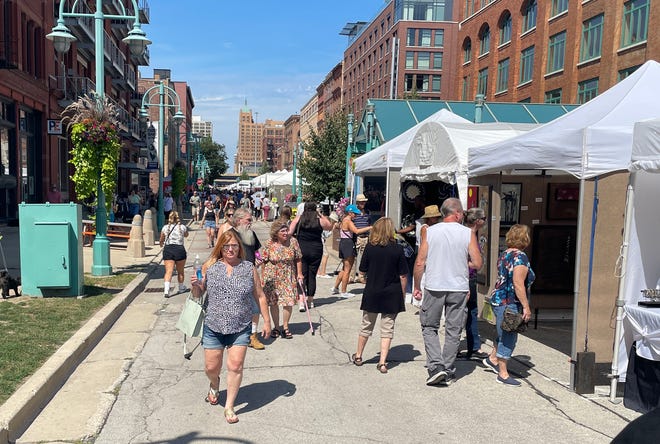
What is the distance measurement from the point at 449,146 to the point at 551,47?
31484mm

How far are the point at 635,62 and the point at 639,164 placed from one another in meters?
A: 26.7

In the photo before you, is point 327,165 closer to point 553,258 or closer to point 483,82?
point 553,258

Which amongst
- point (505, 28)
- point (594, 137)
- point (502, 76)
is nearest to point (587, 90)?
point (502, 76)

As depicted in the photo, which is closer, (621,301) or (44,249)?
(621,301)

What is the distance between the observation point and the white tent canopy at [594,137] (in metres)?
Answer: 5.11

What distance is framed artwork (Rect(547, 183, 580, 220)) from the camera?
8227mm

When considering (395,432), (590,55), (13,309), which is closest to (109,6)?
(590,55)

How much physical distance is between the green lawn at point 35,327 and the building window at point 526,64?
3536cm

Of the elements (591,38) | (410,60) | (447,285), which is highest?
(410,60)

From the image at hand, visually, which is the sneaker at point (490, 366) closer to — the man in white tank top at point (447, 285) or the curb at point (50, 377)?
the man in white tank top at point (447, 285)

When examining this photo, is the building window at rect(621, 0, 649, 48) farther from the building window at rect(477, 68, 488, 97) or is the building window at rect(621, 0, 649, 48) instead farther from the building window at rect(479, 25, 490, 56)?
the building window at rect(479, 25, 490, 56)

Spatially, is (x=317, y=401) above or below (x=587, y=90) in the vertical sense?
below

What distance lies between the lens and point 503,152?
22.0 ft

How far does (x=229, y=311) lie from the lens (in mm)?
4430
